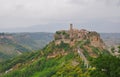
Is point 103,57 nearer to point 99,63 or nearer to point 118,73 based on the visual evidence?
point 99,63

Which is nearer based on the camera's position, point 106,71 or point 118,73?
point 118,73

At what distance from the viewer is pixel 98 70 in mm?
89250

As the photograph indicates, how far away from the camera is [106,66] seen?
87.9 metres

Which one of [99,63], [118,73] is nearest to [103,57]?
[99,63]

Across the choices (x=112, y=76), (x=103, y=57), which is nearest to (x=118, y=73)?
(x=112, y=76)

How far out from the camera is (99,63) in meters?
89.2

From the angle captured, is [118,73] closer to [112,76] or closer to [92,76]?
[112,76]

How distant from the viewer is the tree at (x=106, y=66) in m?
85.9

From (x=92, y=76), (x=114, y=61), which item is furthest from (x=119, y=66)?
(x=92, y=76)

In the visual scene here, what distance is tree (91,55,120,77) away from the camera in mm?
85938

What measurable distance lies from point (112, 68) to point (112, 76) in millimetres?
2112

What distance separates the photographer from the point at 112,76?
85938mm

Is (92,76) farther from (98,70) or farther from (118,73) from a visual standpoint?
(118,73)

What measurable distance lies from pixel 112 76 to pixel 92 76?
271 inches
